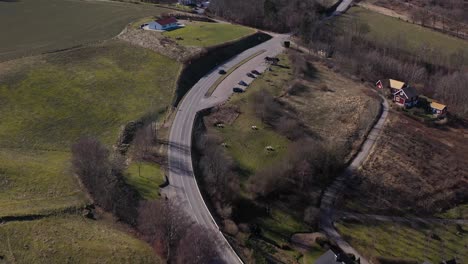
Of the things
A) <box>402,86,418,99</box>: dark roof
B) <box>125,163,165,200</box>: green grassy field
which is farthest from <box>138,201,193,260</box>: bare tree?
<box>402,86,418,99</box>: dark roof

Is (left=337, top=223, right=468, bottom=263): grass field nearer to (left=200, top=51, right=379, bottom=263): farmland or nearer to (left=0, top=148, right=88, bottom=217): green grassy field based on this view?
(left=200, top=51, right=379, bottom=263): farmland

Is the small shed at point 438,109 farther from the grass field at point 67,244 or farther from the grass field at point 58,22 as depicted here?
the grass field at point 58,22

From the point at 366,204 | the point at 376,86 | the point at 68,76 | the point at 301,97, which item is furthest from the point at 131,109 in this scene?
the point at 376,86

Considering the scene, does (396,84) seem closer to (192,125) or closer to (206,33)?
(206,33)

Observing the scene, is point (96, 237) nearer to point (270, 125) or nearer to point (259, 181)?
point (259, 181)

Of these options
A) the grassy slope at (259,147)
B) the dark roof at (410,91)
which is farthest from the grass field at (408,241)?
the dark roof at (410,91)

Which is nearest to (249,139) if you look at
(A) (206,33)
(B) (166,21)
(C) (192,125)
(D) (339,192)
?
(C) (192,125)

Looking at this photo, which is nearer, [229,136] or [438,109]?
[229,136]
